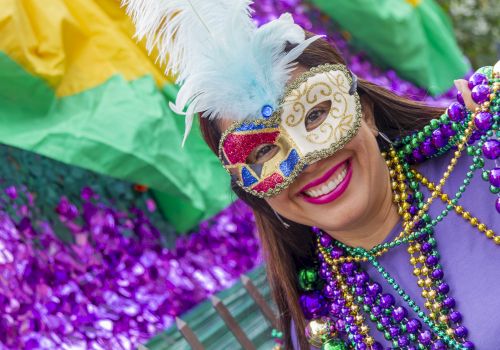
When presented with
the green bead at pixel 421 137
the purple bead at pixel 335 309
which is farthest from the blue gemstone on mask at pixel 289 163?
the purple bead at pixel 335 309

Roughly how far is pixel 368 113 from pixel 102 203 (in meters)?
1.24

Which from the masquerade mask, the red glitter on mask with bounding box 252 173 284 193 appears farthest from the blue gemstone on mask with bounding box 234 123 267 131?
the red glitter on mask with bounding box 252 173 284 193

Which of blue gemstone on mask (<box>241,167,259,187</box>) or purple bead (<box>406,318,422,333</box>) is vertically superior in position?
blue gemstone on mask (<box>241,167,259,187</box>)

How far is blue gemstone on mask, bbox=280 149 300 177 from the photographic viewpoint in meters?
1.40

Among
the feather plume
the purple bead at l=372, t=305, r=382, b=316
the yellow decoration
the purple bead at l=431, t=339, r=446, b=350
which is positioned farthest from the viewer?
the yellow decoration

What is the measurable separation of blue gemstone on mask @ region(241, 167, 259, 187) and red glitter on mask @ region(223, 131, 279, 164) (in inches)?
0.9

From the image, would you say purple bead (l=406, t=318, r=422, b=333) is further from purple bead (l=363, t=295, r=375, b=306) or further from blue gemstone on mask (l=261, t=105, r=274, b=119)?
blue gemstone on mask (l=261, t=105, r=274, b=119)

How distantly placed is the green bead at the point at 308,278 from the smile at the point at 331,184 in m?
0.36

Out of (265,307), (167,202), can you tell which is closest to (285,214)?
(265,307)

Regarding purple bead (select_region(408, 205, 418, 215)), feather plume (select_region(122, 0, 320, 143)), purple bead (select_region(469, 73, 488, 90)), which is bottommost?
purple bead (select_region(408, 205, 418, 215))

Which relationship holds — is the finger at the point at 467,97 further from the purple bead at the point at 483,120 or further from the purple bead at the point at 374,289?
the purple bead at the point at 374,289

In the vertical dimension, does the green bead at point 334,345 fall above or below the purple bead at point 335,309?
below

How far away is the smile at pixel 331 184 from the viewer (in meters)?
1.43

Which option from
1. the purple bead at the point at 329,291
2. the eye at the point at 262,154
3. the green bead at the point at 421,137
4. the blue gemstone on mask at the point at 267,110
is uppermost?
the blue gemstone on mask at the point at 267,110
